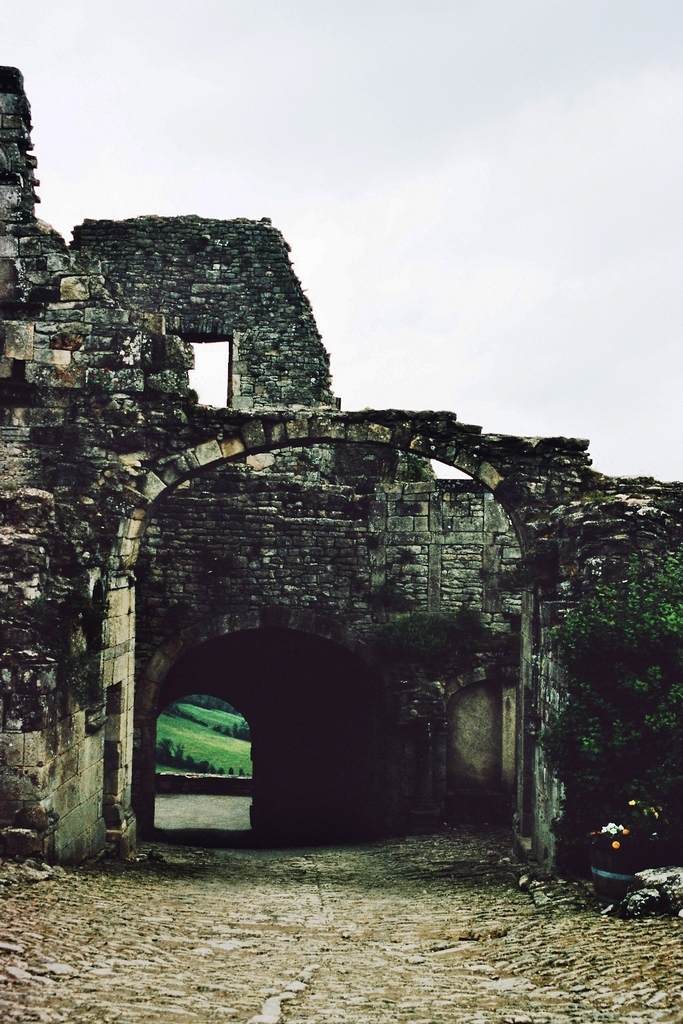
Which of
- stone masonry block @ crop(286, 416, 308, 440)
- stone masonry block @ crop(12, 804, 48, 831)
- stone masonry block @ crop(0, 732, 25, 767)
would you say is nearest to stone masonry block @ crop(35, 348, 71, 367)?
stone masonry block @ crop(286, 416, 308, 440)

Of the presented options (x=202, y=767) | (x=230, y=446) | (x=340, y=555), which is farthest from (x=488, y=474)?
(x=202, y=767)

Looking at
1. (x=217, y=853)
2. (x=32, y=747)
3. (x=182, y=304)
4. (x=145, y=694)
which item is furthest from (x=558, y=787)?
(x=182, y=304)

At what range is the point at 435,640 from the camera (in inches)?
518

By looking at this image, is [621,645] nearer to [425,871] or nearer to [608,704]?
[608,704]

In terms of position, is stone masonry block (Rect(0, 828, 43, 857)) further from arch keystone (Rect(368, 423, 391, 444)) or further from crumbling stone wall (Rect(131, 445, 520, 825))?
crumbling stone wall (Rect(131, 445, 520, 825))

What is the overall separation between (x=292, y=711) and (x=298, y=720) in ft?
0.56

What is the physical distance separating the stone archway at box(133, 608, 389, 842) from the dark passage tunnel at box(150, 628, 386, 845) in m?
0.02

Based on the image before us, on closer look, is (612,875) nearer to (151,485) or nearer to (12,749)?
(12,749)

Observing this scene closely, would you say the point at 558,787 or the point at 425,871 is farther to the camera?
the point at 425,871

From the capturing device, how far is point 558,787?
26.7ft

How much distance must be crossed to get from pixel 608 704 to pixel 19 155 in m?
7.06

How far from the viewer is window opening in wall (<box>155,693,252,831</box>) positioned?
53.6 feet

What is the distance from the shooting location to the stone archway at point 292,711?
13.0m

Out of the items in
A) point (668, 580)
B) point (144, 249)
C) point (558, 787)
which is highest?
point (144, 249)
